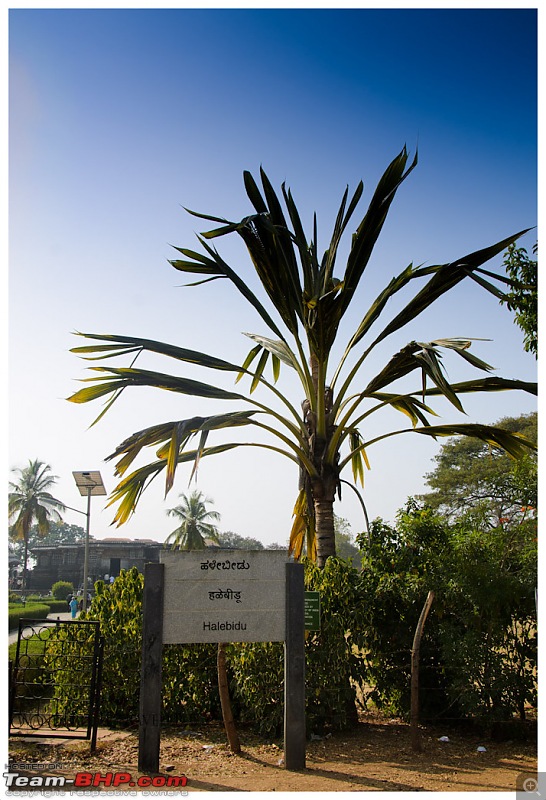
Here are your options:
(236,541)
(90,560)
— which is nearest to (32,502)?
Result: (90,560)

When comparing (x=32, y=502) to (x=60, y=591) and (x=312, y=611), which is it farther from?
(x=312, y=611)

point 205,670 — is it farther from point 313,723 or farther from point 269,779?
point 269,779

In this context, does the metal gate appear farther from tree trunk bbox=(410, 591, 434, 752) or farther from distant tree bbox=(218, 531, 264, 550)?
distant tree bbox=(218, 531, 264, 550)

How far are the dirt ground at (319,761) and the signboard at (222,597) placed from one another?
115 centimetres

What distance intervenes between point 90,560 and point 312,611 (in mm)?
51202

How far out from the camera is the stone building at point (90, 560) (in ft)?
180

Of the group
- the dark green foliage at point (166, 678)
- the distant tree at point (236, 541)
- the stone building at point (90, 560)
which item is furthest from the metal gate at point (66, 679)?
the distant tree at point (236, 541)

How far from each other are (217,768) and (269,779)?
61cm

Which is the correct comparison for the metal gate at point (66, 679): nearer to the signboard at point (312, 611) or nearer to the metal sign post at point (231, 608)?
the metal sign post at point (231, 608)

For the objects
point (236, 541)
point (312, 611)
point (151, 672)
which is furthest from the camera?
point (236, 541)

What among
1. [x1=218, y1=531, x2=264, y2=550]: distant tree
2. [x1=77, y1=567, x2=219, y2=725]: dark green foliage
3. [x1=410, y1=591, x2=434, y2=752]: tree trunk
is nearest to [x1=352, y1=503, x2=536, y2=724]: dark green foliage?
[x1=410, y1=591, x2=434, y2=752]: tree trunk

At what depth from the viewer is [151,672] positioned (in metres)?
6.22

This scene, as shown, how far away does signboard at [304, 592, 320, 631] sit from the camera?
22.9ft

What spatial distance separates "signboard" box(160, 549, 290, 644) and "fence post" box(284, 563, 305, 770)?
0.26 feet
